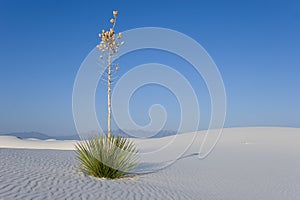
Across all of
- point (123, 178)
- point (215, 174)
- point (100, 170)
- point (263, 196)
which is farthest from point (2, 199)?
point (215, 174)

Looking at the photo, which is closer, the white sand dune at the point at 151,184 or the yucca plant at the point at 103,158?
the white sand dune at the point at 151,184

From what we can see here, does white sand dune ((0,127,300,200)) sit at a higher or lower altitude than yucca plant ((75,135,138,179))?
lower

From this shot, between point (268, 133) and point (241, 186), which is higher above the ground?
point (268, 133)

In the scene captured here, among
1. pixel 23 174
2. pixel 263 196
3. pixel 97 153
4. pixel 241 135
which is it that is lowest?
pixel 263 196

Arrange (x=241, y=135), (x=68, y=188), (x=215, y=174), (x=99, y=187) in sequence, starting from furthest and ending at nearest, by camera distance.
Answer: (x=241, y=135), (x=215, y=174), (x=99, y=187), (x=68, y=188)

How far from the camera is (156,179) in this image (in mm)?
11508

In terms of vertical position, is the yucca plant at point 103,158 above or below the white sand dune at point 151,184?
above

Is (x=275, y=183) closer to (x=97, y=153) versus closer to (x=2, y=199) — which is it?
(x=97, y=153)

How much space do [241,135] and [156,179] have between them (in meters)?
33.7

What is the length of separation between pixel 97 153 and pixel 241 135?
3567 cm

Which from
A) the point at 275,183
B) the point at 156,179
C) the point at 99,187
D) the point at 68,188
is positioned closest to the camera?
the point at 68,188

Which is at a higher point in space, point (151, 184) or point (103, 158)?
point (103, 158)

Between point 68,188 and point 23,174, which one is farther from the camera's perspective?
point 23,174

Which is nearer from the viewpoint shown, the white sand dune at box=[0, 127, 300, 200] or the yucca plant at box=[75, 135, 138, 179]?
the white sand dune at box=[0, 127, 300, 200]
